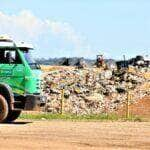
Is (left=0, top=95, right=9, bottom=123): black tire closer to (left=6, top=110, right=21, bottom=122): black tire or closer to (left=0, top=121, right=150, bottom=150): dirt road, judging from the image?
(left=0, top=121, right=150, bottom=150): dirt road

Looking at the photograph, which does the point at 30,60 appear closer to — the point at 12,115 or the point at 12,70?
the point at 12,70

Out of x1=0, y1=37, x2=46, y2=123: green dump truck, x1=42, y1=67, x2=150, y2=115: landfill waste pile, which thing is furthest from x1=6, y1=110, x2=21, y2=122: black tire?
x1=42, y1=67, x2=150, y2=115: landfill waste pile

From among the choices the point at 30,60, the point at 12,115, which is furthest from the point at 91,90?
the point at 30,60

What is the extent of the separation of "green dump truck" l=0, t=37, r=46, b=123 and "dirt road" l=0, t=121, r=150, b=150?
0.80 m

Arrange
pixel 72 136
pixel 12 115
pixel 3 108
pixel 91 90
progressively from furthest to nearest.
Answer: pixel 91 90
pixel 12 115
pixel 3 108
pixel 72 136

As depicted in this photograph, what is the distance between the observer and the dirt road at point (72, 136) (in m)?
19.2

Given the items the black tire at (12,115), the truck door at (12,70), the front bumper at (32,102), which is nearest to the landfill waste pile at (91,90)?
the black tire at (12,115)

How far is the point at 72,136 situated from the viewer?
21.9 metres

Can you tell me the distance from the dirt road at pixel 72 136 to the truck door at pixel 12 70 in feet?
5.14

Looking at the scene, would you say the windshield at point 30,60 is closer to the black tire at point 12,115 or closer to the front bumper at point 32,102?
the front bumper at point 32,102

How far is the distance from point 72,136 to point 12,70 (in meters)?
6.10

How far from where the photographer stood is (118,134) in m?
23.0

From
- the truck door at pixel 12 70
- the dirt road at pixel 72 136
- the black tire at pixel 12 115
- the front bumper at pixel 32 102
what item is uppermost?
the truck door at pixel 12 70


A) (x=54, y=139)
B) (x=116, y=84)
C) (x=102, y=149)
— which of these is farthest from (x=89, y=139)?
(x=116, y=84)
